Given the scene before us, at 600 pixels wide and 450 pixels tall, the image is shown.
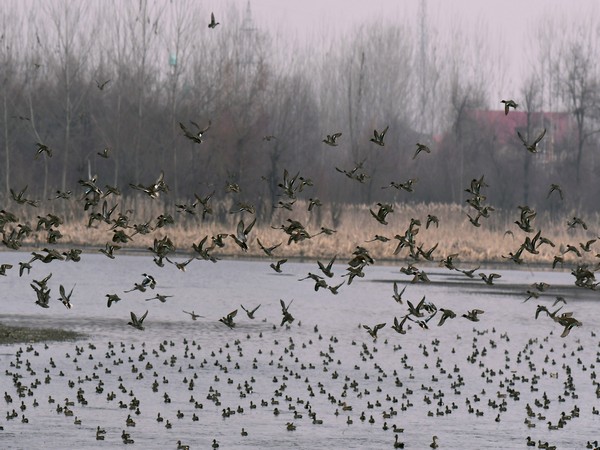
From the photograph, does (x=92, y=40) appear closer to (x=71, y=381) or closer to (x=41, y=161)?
(x=41, y=161)

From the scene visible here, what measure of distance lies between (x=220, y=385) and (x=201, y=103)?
48759 mm

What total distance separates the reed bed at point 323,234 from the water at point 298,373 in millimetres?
11653

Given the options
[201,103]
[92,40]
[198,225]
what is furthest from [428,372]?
[92,40]

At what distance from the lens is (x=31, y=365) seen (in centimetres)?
1702

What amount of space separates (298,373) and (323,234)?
2556 cm

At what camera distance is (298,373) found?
1698 centimetres

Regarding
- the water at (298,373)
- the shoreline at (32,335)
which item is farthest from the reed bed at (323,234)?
the shoreline at (32,335)

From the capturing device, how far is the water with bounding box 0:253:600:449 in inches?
503

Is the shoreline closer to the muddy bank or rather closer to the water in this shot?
the muddy bank

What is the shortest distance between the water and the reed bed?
1165cm

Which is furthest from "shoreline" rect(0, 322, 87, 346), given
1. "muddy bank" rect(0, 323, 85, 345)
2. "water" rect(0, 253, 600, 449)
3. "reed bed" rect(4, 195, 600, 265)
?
"reed bed" rect(4, 195, 600, 265)

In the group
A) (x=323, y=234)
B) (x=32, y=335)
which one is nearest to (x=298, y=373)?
(x=32, y=335)

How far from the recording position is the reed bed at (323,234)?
41562mm

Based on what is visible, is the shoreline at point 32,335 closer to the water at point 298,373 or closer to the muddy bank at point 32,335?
the muddy bank at point 32,335
